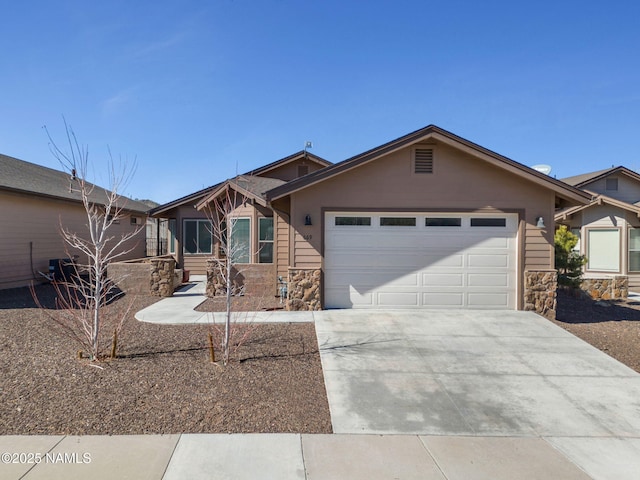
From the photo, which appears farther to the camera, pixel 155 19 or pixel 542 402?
pixel 155 19

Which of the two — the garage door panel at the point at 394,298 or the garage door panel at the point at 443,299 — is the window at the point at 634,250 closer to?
the garage door panel at the point at 443,299

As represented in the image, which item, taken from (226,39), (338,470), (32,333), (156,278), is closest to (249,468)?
(338,470)

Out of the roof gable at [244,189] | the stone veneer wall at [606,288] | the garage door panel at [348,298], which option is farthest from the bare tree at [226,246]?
the stone veneer wall at [606,288]

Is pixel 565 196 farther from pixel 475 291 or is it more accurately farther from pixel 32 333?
pixel 32 333

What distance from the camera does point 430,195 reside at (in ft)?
27.7

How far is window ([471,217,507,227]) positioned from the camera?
851cm

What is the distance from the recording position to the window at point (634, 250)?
43.9 feet

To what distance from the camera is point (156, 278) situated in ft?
34.3

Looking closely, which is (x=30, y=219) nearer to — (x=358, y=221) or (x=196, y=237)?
(x=196, y=237)

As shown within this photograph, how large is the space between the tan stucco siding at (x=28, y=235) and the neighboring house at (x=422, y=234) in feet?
22.1

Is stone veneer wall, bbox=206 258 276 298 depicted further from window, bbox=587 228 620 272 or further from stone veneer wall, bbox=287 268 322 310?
window, bbox=587 228 620 272

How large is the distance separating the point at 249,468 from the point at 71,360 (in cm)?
378

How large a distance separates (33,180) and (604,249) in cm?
2422

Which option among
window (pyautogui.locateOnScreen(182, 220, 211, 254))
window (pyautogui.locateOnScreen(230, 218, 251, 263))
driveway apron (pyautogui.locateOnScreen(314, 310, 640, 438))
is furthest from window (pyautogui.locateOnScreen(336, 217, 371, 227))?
window (pyautogui.locateOnScreen(182, 220, 211, 254))
